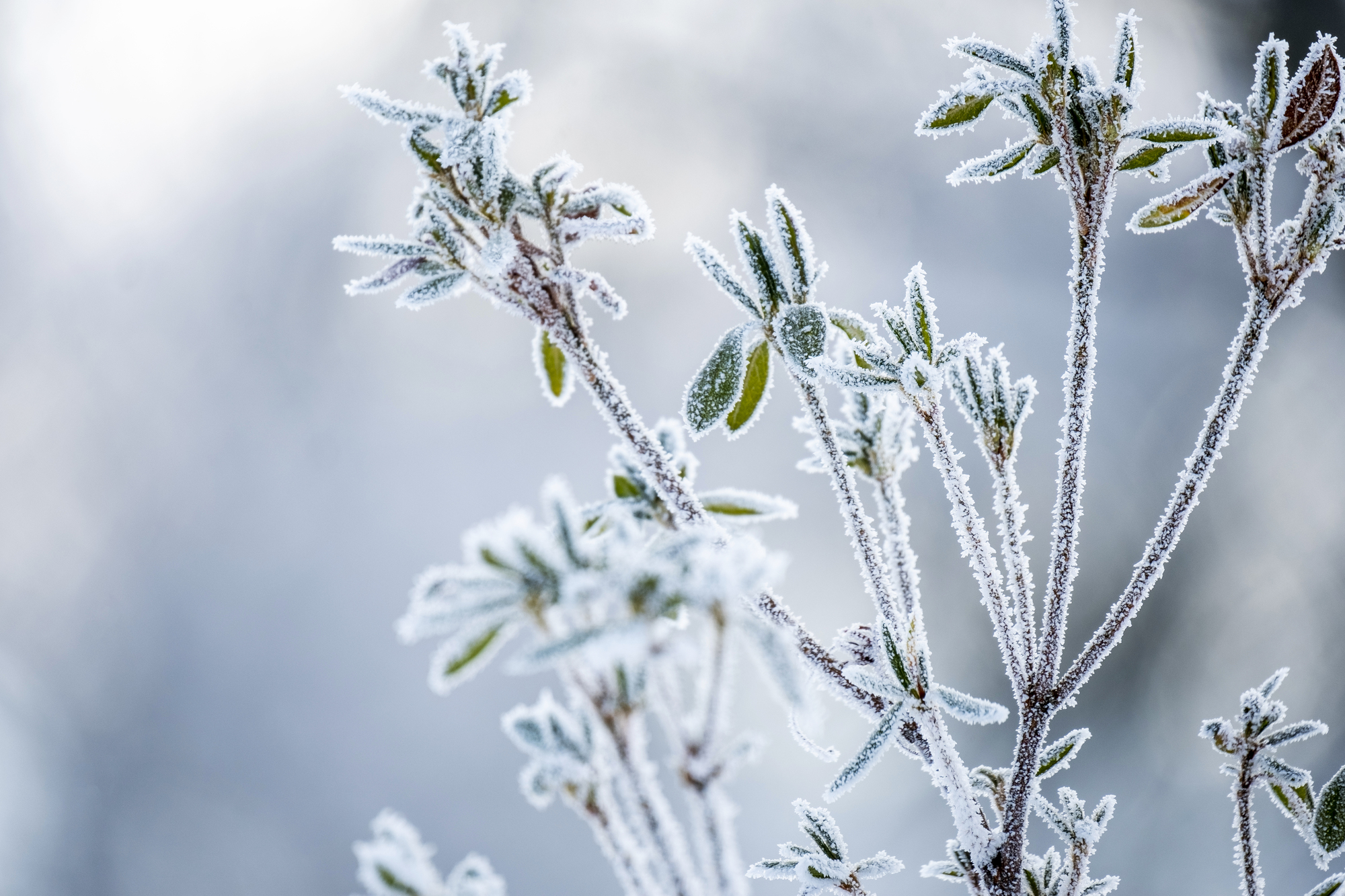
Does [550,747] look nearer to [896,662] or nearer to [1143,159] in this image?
[896,662]

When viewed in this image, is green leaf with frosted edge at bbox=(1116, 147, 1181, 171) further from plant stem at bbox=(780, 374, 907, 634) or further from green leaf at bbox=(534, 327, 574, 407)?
green leaf at bbox=(534, 327, 574, 407)

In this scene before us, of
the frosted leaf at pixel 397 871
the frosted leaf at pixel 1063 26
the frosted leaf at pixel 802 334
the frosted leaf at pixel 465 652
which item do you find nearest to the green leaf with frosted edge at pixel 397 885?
the frosted leaf at pixel 397 871

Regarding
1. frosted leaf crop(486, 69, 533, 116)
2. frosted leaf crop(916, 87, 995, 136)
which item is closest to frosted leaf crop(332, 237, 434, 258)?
frosted leaf crop(486, 69, 533, 116)

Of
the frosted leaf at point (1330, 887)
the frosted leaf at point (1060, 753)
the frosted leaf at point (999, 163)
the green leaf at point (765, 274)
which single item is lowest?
the frosted leaf at point (1330, 887)

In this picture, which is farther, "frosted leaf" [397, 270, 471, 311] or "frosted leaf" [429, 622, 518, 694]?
"frosted leaf" [397, 270, 471, 311]

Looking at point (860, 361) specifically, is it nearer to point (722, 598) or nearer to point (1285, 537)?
point (722, 598)

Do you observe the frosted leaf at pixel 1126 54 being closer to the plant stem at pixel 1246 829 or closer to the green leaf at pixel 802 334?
the green leaf at pixel 802 334

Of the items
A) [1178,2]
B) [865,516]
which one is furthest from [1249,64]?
[865,516]
